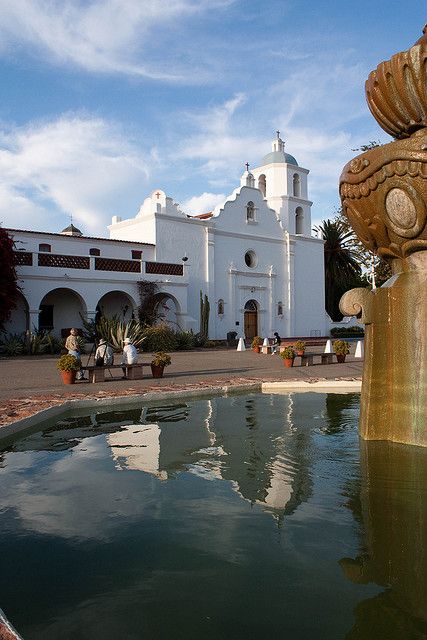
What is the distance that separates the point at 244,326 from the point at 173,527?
3245cm

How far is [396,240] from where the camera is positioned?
5.54 meters

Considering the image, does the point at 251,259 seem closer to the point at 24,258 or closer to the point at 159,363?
the point at 24,258

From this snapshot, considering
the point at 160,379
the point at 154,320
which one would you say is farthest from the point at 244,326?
the point at 160,379

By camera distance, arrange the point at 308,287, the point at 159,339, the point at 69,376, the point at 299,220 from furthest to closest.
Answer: the point at 299,220 < the point at 308,287 < the point at 159,339 < the point at 69,376

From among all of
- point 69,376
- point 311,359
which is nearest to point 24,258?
point 311,359

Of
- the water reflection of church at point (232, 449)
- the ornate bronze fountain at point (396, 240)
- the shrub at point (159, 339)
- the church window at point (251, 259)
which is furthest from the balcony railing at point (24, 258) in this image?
the ornate bronze fountain at point (396, 240)

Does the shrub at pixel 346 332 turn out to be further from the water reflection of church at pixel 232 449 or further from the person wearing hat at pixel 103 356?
the water reflection of church at pixel 232 449

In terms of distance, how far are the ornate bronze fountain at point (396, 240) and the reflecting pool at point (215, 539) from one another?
44cm

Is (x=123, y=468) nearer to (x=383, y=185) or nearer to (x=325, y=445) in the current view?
(x=325, y=445)

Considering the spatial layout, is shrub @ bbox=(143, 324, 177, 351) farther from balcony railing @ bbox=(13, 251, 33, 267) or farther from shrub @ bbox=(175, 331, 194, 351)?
balcony railing @ bbox=(13, 251, 33, 267)

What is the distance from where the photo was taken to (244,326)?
1415 inches

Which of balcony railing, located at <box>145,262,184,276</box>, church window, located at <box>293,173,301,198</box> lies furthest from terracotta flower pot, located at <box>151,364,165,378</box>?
church window, located at <box>293,173,301,198</box>

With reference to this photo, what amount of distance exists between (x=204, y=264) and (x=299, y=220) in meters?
10.8

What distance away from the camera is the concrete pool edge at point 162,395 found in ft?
22.5
